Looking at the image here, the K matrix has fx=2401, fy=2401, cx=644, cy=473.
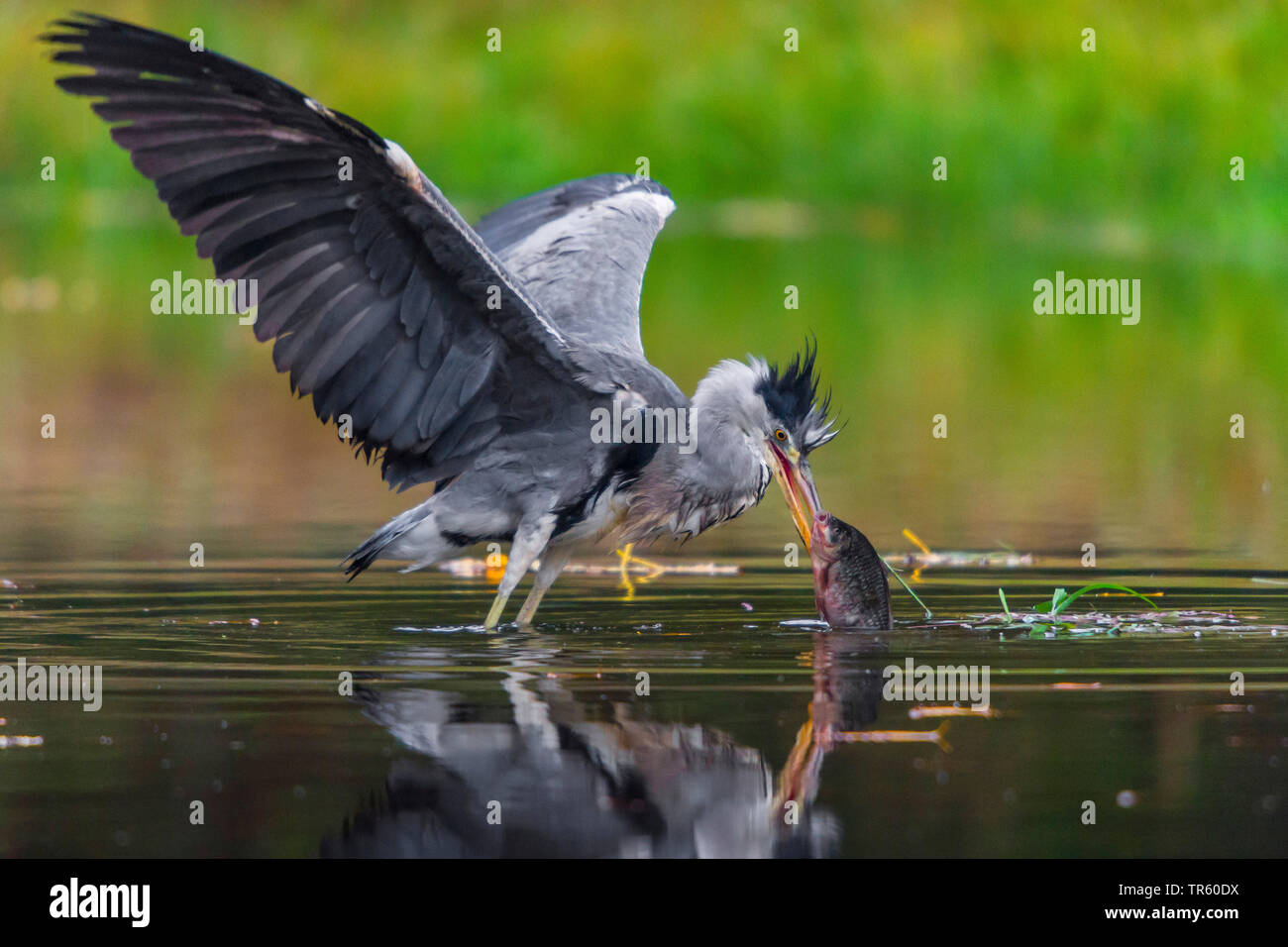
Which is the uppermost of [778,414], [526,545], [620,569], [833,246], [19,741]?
[833,246]

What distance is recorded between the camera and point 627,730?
707 cm

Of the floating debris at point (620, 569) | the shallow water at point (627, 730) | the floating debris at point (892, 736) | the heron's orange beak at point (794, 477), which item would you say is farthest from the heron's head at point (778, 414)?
the floating debris at point (892, 736)

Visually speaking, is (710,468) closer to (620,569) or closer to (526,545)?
(526,545)

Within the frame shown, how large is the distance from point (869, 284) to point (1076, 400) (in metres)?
9.32

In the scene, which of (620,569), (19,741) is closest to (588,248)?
(620,569)

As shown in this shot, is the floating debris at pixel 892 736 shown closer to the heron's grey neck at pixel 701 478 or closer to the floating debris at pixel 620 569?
the heron's grey neck at pixel 701 478

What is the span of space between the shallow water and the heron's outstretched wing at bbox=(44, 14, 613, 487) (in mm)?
885

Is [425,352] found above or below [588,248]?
below

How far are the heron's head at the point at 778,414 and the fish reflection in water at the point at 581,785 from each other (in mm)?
1875

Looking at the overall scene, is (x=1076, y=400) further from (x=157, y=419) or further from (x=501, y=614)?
(x=501, y=614)

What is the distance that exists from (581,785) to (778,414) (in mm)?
3279

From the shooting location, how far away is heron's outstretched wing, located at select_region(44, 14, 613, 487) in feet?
26.8

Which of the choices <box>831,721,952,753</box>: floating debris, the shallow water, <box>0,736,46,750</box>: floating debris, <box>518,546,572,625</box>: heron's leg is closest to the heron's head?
the shallow water

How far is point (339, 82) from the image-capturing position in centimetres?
3409
